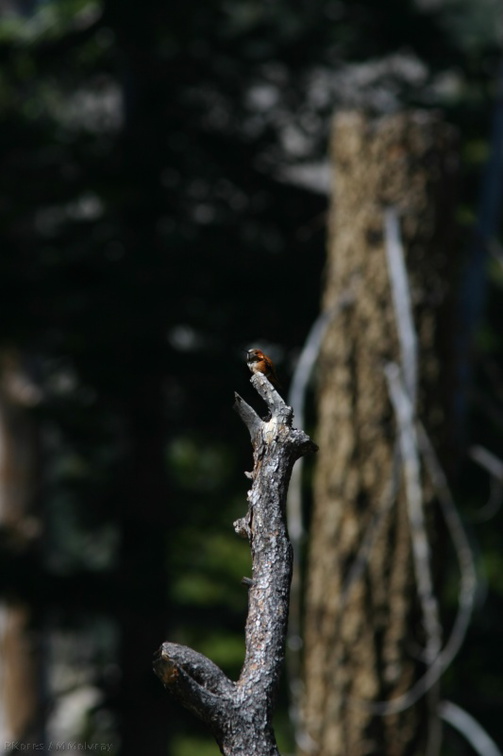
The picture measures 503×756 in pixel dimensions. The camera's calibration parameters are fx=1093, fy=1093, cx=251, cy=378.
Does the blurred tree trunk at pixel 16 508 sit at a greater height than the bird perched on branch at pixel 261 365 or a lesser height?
greater

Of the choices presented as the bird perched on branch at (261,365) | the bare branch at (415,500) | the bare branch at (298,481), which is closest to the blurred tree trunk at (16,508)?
the bare branch at (298,481)

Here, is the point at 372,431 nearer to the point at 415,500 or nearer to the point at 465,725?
the point at 415,500

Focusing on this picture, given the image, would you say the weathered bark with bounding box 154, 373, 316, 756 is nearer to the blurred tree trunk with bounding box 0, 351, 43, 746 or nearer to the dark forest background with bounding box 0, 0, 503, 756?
the dark forest background with bounding box 0, 0, 503, 756

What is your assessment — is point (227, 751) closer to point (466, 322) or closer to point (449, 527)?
point (449, 527)

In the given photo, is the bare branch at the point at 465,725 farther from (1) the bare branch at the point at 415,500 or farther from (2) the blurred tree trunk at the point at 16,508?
(2) the blurred tree trunk at the point at 16,508

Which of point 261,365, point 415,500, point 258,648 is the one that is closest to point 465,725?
point 415,500
